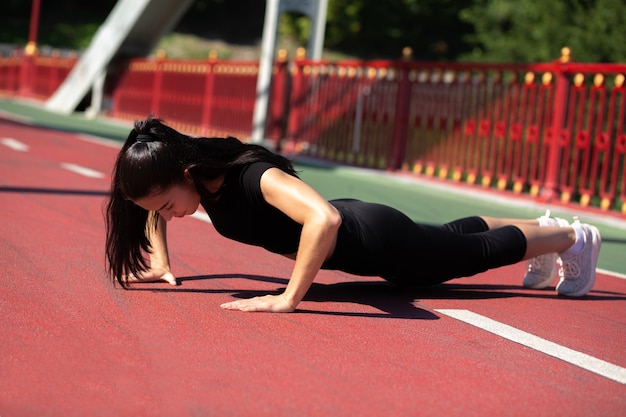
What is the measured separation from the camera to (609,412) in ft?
11.7

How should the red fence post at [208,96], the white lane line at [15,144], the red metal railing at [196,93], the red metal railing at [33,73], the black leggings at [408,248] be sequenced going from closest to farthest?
the black leggings at [408,248]
the white lane line at [15,144]
the red metal railing at [196,93]
the red fence post at [208,96]
the red metal railing at [33,73]

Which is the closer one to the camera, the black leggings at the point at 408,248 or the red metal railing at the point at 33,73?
the black leggings at the point at 408,248

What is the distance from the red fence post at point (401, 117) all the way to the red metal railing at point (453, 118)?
2 centimetres

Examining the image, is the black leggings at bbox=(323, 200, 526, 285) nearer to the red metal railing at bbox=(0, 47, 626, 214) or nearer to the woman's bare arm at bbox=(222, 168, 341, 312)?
the woman's bare arm at bbox=(222, 168, 341, 312)

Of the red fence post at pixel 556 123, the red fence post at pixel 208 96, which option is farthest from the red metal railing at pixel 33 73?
the red fence post at pixel 556 123

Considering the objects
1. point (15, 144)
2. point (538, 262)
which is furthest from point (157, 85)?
point (538, 262)

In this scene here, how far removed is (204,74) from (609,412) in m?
21.4

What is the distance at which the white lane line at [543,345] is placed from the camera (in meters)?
4.20

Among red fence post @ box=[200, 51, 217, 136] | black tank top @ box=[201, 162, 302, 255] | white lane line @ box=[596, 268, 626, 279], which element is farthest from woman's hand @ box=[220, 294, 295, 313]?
red fence post @ box=[200, 51, 217, 136]

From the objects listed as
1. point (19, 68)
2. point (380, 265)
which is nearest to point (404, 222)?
point (380, 265)

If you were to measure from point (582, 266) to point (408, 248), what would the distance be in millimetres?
1384

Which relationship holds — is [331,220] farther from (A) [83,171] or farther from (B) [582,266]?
(A) [83,171]

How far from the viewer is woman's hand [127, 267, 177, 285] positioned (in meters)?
5.43

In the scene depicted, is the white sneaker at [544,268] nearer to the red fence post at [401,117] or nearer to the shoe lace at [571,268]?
the shoe lace at [571,268]
